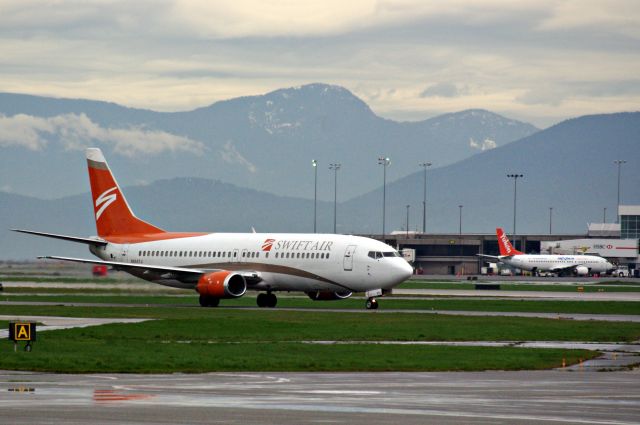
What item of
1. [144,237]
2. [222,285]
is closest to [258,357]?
[222,285]

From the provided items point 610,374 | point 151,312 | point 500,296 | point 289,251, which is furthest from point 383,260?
point 610,374

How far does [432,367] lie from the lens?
39.7 metres

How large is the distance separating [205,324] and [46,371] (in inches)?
826

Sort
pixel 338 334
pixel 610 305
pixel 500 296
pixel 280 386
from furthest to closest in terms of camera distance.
Result: pixel 500 296, pixel 610 305, pixel 338 334, pixel 280 386

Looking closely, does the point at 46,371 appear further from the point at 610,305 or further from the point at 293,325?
the point at 610,305

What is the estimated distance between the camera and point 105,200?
9019 centimetres

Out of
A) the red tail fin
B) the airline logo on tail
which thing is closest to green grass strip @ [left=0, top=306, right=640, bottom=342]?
the red tail fin

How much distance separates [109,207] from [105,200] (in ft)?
2.24

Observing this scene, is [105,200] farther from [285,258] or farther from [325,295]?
[325,295]

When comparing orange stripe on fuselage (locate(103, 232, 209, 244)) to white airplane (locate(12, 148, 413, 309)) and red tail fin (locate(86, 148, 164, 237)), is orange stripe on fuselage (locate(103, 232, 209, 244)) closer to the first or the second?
white airplane (locate(12, 148, 413, 309))

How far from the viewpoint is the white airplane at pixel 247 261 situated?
77250 millimetres

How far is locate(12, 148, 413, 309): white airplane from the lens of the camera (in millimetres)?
77250

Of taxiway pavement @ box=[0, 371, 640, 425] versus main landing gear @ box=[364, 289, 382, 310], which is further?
main landing gear @ box=[364, 289, 382, 310]

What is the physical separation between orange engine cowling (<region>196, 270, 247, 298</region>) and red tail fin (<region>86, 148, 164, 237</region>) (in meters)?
10.7
